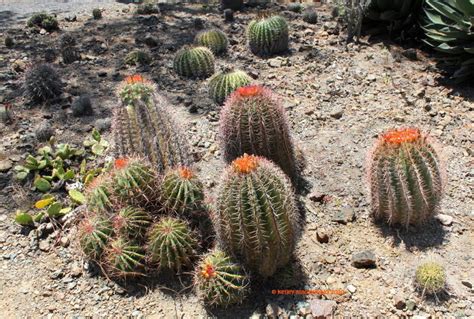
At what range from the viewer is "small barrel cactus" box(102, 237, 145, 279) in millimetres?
3307

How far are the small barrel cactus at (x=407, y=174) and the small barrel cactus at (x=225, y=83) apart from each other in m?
2.24

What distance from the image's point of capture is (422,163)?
3.46 meters

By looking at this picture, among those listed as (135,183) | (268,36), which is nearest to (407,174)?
(135,183)

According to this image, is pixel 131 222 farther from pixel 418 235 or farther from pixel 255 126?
pixel 418 235

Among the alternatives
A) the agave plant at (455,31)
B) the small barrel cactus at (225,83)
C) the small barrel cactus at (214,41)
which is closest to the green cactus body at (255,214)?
the small barrel cactus at (225,83)

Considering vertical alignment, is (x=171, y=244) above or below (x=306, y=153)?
above

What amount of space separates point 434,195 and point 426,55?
11.6ft

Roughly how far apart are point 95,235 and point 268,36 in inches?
163

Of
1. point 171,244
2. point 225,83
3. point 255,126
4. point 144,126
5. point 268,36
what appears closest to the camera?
point 171,244

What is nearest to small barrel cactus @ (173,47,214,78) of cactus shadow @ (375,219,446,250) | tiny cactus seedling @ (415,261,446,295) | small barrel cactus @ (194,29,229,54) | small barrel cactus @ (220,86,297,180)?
small barrel cactus @ (194,29,229,54)

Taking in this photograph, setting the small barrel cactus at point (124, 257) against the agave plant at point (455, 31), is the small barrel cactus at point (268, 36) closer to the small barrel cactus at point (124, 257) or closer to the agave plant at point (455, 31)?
the agave plant at point (455, 31)

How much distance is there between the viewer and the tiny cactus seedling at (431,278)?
315 centimetres

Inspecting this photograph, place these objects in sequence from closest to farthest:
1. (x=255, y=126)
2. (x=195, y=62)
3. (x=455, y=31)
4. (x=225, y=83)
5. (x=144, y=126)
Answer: (x=255, y=126), (x=144, y=126), (x=225, y=83), (x=455, y=31), (x=195, y=62)

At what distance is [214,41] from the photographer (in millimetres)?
6738
